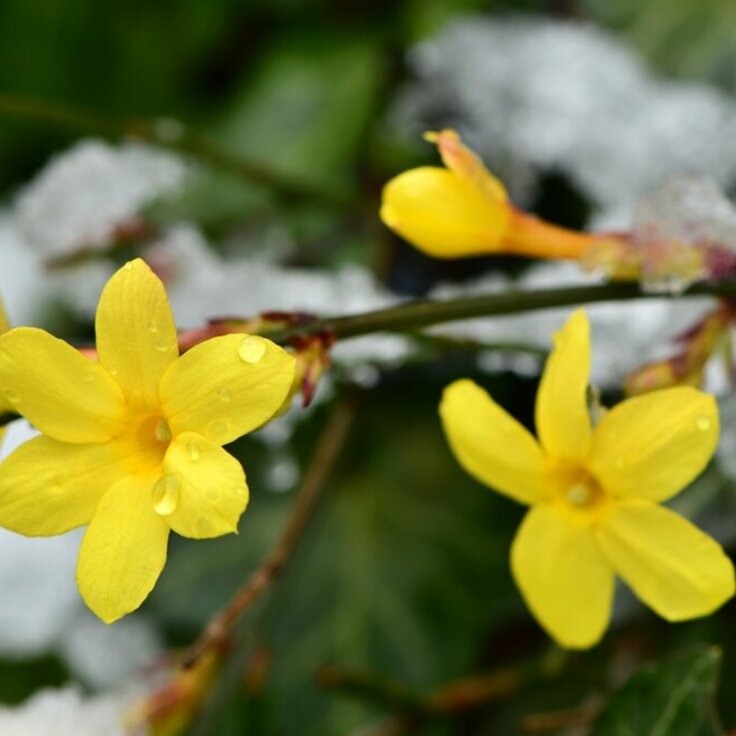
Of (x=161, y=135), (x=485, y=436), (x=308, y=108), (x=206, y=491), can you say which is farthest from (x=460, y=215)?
(x=308, y=108)

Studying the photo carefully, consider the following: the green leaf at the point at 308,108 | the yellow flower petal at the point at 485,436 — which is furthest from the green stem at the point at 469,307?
the green leaf at the point at 308,108

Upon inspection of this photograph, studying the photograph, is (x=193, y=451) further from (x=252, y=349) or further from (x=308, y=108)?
(x=308, y=108)

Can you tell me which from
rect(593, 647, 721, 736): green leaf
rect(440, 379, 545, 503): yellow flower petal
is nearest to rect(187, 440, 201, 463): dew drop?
rect(440, 379, 545, 503): yellow flower petal

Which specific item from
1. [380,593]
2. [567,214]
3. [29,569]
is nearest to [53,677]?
[29,569]

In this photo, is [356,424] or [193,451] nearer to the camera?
[193,451]

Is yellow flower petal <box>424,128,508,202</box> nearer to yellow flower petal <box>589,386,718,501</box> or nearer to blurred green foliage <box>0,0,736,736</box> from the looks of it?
yellow flower petal <box>589,386,718,501</box>

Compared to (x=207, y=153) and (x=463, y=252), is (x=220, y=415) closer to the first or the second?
(x=463, y=252)
